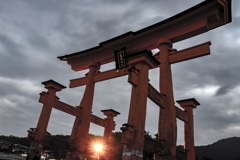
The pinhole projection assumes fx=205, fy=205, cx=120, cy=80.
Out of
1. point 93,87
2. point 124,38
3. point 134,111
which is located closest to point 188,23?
point 124,38

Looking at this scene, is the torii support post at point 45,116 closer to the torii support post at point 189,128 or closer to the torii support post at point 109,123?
the torii support post at point 109,123

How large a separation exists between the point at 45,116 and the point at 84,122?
7.96ft

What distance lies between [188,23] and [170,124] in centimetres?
498

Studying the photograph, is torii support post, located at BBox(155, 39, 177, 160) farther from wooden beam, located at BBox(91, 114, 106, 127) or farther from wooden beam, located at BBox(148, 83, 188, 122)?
wooden beam, located at BBox(91, 114, 106, 127)

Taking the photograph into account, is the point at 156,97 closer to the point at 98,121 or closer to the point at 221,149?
the point at 98,121

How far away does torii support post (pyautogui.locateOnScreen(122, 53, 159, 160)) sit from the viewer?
6.27m

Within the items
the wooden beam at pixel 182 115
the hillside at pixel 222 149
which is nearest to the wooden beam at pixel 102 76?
the wooden beam at pixel 182 115

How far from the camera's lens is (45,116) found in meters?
11.3

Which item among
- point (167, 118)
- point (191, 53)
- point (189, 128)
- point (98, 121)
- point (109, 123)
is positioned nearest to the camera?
point (167, 118)

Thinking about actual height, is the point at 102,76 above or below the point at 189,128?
above

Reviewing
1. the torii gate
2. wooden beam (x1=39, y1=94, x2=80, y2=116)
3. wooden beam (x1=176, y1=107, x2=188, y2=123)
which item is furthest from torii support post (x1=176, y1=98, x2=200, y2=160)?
wooden beam (x1=39, y1=94, x2=80, y2=116)

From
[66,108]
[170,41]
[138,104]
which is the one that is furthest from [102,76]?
[138,104]

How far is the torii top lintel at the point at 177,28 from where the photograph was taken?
9.23 metres

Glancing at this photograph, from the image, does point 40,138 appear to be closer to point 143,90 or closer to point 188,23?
point 143,90
